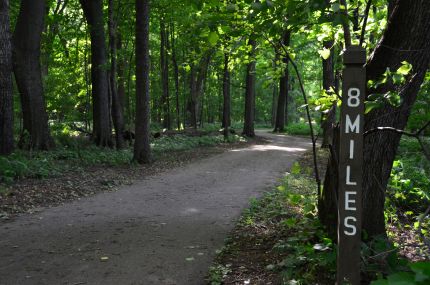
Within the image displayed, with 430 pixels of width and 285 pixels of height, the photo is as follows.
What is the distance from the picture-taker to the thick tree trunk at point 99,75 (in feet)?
55.6

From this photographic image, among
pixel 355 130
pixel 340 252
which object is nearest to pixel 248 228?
pixel 340 252

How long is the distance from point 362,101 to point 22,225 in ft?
19.3

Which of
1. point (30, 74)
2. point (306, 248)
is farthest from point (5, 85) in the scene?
point (306, 248)

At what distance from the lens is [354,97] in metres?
3.03

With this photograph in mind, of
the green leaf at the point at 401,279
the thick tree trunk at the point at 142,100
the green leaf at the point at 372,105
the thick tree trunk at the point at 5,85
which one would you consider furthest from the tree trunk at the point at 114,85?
the green leaf at the point at 401,279

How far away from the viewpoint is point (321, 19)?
3.22 metres

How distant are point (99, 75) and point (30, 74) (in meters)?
Answer: 3.54

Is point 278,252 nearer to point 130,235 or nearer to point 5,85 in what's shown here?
point 130,235

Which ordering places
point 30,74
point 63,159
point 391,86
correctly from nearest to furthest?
point 391,86 < point 63,159 < point 30,74

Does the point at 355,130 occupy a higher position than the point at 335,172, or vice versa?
the point at 355,130

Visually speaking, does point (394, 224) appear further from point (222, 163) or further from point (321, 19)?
point (222, 163)

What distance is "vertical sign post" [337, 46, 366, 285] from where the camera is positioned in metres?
3.02

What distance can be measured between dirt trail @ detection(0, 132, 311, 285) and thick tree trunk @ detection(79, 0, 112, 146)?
7178 mm

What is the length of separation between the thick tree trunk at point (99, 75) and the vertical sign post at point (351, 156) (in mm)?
14825
